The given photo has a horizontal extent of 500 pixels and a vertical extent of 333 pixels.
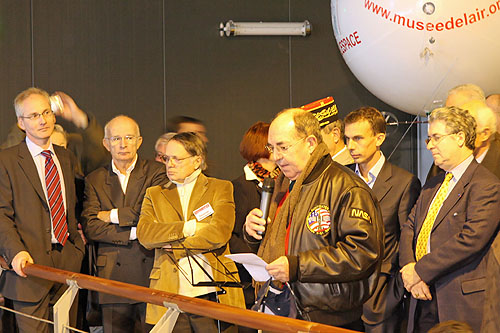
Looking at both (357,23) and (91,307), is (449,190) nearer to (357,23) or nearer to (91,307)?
(357,23)

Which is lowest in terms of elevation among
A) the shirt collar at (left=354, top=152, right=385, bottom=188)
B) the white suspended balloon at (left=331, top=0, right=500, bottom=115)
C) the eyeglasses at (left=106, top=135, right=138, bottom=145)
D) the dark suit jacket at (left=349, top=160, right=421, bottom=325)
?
the dark suit jacket at (left=349, top=160, right=421, bottom=325)

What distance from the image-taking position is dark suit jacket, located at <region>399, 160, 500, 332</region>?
301 cm

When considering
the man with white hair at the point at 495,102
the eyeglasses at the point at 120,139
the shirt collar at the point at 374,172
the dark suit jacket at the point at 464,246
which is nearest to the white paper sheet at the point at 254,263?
the dark suit jacket at the point at 464,246

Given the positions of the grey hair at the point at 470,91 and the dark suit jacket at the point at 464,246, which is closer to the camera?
the dark suit jacket at the point at 464,246

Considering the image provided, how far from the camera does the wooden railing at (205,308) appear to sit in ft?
6.62

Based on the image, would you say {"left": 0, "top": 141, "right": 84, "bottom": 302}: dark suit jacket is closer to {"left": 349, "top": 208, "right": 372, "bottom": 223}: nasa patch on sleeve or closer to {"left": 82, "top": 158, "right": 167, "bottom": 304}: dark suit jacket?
{"left": 82, "top": 158, "right": 167, "bottom": 304}: dark suit jacket

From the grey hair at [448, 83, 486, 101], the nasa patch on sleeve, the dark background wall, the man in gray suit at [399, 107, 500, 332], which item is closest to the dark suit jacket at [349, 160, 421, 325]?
the man in gray suit at [399, 107, 500, 332]

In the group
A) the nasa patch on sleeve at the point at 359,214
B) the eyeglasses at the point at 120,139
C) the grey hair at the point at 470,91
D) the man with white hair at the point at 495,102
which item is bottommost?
the nasa patch on sleeve at the point at 359,214

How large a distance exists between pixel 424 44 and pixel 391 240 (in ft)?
3.76

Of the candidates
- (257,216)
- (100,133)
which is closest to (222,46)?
(100,133)

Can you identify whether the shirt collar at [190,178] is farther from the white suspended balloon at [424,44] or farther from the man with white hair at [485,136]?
the man with white hair at [485,136]

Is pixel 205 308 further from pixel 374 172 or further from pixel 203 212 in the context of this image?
pixel 374 172

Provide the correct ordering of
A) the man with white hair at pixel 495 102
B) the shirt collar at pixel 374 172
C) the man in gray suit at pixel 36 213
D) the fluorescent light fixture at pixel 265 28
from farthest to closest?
1. the fluorescent light fixture at pixel 265 28
2. the man with white hair at pixel 495 102
3. the man in gray suit at pixel 36 213
4. the shirt collar at pixel 374 172

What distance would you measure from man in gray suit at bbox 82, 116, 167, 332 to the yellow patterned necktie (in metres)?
1.54
